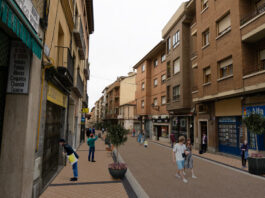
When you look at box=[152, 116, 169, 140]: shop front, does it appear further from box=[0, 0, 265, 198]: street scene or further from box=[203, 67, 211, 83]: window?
box=[203, 67, 211, 83]: window

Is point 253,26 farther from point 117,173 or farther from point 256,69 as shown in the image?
point 117,173

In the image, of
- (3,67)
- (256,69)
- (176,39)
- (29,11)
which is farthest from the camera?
(176,39)

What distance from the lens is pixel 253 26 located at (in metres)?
11.4

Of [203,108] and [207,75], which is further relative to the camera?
[203,108]

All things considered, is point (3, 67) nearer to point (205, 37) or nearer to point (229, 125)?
point (229, 125)

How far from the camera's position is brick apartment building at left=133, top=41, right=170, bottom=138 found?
27.9 m

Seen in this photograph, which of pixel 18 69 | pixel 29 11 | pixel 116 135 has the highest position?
pixel 29 11

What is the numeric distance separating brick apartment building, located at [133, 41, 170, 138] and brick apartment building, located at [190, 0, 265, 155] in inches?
386

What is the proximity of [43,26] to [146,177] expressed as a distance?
22.5 ft

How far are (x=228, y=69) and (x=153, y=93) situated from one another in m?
18.0

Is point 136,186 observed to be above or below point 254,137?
below

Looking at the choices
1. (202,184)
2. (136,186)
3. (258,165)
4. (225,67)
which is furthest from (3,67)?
(225,67)

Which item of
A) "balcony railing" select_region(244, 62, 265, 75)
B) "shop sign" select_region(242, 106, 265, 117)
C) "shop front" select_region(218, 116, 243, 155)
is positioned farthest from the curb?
"balcony railing" select_region(244, 62, 265, 75)

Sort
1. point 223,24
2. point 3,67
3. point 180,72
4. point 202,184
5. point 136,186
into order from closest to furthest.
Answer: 1. point 3,67
2. point 136,186
3. point 202,184
4. point 223,24
5. point 180,72
